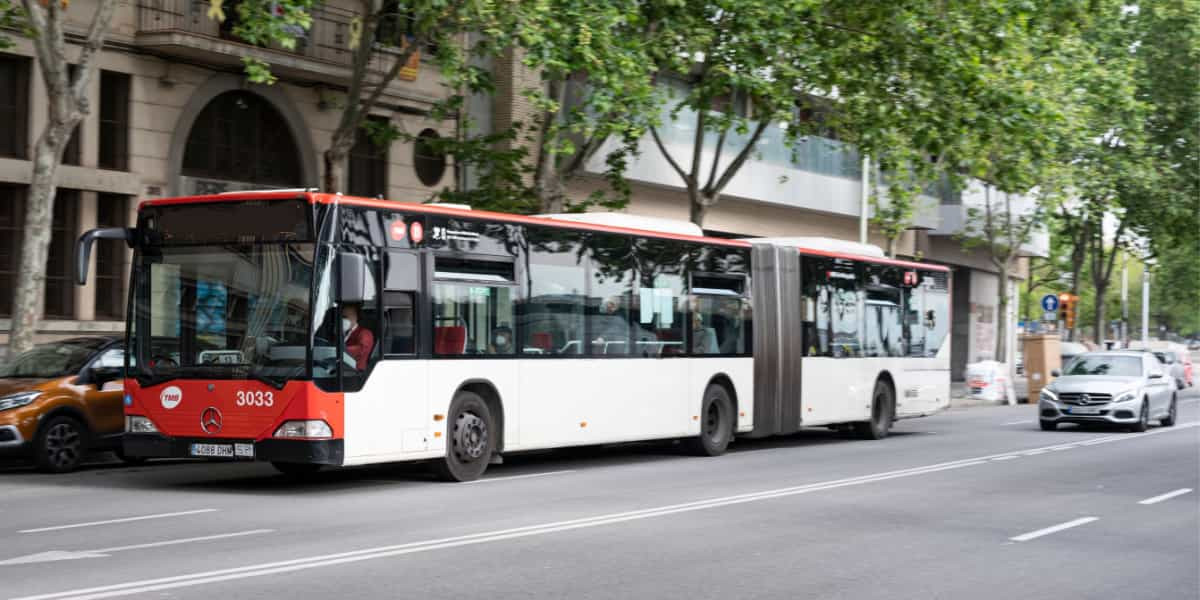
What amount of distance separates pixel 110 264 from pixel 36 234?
22.0 feet

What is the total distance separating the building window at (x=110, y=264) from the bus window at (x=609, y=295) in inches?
398

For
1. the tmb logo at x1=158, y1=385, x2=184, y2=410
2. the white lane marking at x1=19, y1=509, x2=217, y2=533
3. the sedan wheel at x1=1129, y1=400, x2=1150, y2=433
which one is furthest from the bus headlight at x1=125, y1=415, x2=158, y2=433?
the sedan wheel at x1=1129, y1=400, x2=1150, y2=433

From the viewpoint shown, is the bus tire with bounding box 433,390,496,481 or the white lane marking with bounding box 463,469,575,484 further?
the white lane marking with bounding box 463,469,575,484

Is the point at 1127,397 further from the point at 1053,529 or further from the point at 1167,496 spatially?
the point at 1053,529

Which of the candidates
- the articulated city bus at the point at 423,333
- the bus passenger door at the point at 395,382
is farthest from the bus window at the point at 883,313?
the bus passenger door at the point at 395,382

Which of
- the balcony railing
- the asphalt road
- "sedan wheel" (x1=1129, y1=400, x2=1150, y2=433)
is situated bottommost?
the asphalt road

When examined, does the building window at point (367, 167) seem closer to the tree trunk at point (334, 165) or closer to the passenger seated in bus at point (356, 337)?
the tree trunk at point (334, 165)

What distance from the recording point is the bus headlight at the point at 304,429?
1452 centimetres

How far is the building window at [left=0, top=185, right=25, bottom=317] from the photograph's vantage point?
23812mm

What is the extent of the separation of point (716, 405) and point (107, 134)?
11.2m

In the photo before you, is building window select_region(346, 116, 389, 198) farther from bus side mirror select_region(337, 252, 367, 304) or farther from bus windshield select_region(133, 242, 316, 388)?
bus side mirror select_region(337, 252, 367, 304)

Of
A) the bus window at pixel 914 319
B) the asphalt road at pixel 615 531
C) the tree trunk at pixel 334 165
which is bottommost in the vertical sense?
the asphalt road at pixel 615 531

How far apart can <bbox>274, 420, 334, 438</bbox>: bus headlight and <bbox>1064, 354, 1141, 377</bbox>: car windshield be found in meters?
18.7

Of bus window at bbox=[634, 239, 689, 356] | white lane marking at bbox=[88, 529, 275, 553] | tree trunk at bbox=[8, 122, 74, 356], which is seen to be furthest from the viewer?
bus window at bbox=[634, 239, 689, 356]
